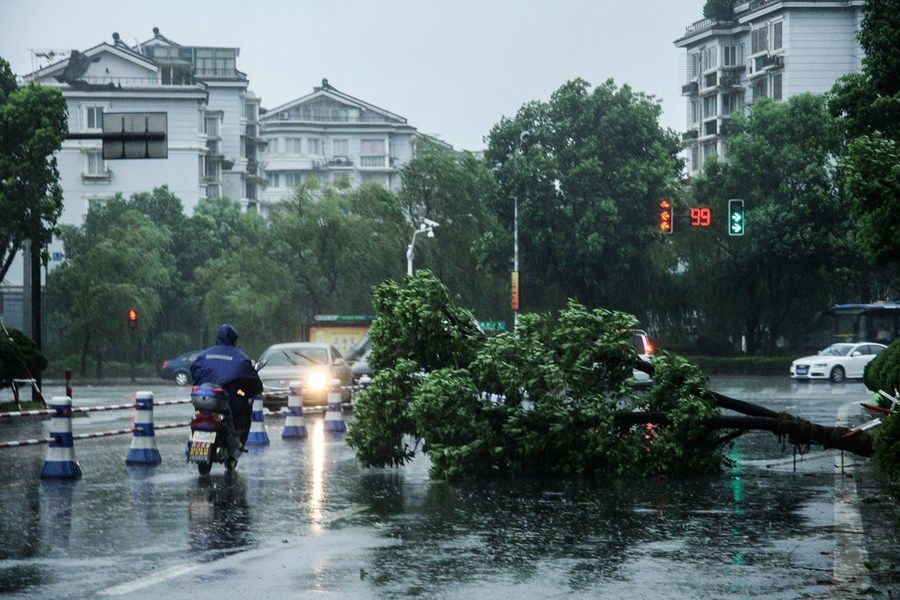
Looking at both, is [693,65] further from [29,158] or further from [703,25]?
[29,158]

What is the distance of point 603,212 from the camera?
2741 inches

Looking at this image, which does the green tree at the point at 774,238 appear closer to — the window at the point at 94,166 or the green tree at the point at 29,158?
the green tree at the point at 29,158

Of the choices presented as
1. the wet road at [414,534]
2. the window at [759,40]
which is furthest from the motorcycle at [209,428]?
the window at [759,40]

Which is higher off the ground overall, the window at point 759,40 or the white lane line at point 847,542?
the window at point 759,40

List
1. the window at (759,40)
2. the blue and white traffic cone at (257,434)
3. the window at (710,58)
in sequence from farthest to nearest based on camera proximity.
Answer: the window at (710,58) < the window at (759,40) < the blue and white traffic cone at (257,434)

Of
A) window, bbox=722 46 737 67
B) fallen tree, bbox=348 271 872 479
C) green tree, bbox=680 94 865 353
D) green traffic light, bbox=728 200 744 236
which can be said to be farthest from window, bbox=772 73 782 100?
fallen tree, bbox=348 271 872 479

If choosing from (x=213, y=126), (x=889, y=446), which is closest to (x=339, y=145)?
(x=213, y=126)

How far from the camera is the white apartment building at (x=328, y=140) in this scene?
451ft

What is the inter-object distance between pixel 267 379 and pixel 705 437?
19373mm

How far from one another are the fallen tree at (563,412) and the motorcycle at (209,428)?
60.8 inches

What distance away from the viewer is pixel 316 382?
36031 millimetres

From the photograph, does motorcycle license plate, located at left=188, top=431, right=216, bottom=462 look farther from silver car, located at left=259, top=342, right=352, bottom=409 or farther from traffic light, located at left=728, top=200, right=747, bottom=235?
traffic light, located at left=728, top=200, right=747, bottom=235

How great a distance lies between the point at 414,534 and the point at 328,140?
128085mm

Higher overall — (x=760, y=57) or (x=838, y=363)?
(x=760, y=57)
